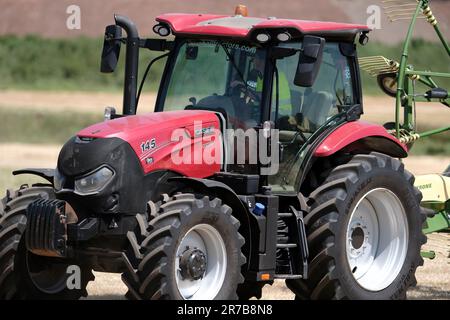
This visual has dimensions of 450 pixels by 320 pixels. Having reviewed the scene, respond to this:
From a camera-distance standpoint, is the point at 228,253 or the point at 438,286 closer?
the point at 228,253

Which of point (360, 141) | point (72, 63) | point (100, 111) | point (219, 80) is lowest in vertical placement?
point (100, 111)

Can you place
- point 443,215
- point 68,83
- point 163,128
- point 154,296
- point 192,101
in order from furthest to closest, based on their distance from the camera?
1. point 68,83
2. point 443,215
3. point 192,101
4. point 163,128
5. point 154,296

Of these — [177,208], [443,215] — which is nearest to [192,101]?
[177,208]

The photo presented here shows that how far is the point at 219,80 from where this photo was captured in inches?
413

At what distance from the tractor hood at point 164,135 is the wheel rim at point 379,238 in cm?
151

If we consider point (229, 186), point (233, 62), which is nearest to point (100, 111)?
point (233, 62)

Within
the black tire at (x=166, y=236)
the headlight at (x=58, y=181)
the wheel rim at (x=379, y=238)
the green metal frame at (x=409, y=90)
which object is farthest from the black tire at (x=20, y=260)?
the green metal frame at (x=409, y=90)

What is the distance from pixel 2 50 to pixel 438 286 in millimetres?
25768

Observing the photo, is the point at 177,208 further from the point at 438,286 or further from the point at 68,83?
the point at 68,83

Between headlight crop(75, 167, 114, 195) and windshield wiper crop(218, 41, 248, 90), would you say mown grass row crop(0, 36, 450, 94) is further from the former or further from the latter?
headlight crop(75, 167, 114, 195)

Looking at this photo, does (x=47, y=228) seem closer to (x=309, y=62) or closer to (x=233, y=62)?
(x=233, y=62)

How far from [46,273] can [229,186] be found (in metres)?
1.63

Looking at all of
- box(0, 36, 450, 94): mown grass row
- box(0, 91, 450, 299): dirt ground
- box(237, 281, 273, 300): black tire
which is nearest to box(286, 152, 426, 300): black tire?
box(237, 281, 273, 300): black tire

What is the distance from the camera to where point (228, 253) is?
31.7ft
